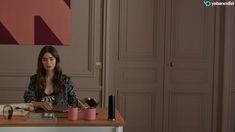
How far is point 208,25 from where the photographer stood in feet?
17.1

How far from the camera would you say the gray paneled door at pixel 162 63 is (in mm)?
5168

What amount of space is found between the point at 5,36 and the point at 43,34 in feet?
1.44

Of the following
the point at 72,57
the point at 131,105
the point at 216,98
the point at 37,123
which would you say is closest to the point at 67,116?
the point at 37,123

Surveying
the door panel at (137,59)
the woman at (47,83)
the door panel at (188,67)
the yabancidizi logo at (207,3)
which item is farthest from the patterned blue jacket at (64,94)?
the yabancidizi logo at (207,3)

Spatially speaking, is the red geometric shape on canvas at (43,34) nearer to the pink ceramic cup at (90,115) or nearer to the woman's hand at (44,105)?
the woman's hand at (44,105)

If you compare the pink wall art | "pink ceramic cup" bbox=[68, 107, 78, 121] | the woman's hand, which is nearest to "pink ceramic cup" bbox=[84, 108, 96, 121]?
"pink ceramic cup" bbox=[68, 107, 78, 121]

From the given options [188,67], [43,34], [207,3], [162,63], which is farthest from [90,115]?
[207,3]

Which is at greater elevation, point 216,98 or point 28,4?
point 28,4

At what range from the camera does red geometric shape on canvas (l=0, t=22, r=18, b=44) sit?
4777mm

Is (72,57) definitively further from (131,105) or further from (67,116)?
(67,116)

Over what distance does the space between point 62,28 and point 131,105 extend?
1315 mm

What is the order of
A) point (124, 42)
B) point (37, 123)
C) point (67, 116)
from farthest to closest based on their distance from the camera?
point (124, 42), point (67, 116), point (37, 123)

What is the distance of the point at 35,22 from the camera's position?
4805 mm

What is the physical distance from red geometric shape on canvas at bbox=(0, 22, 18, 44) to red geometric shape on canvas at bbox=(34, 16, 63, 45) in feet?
0.93
